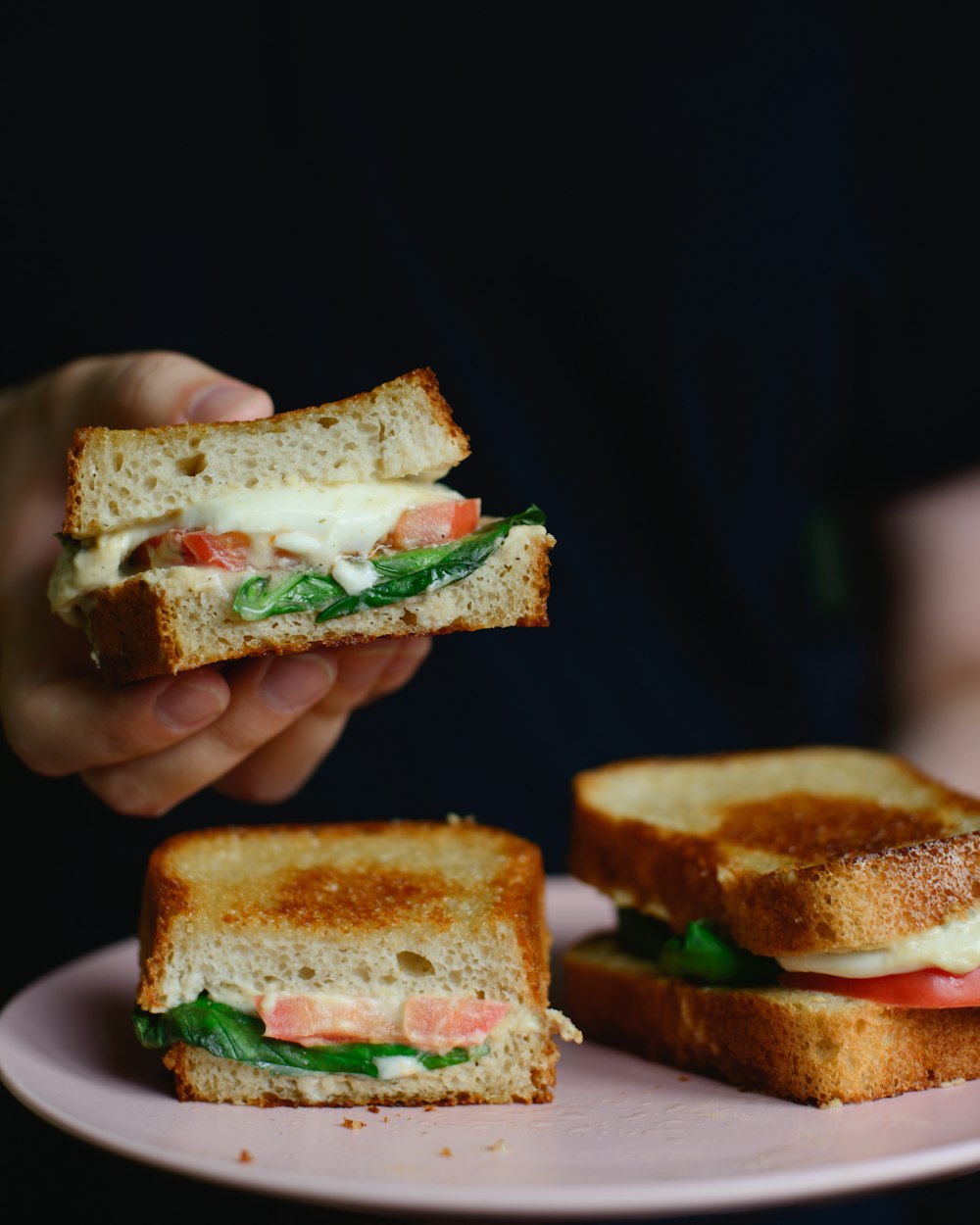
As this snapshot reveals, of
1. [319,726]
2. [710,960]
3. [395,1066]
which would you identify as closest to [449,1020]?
[395,1066]

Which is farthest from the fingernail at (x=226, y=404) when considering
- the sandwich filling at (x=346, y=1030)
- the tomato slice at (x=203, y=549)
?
the sandwich filling at (x=346, y=1030)

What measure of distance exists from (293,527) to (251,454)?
144mm

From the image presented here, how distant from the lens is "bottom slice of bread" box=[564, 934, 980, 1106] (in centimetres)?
215

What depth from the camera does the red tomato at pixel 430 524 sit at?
2.28 m

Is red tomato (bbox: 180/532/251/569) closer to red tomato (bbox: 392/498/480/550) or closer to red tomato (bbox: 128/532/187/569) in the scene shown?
red tomato (bbox: 128/532/187/569)

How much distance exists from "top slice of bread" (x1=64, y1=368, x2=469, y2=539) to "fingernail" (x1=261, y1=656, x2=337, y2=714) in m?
0.37

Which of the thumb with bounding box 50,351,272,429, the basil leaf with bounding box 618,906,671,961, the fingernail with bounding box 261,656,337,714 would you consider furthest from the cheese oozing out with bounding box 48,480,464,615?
the basil leaf with bounding box 618,906,671,961

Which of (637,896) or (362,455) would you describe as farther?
(637,896)

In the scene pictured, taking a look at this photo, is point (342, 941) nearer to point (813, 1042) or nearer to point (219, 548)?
point (219, 548)

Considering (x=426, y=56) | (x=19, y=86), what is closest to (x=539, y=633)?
(x=426, y=56)

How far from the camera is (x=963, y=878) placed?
215 cm

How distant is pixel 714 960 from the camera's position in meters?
2.37

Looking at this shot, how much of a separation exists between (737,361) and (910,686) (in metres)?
1.12

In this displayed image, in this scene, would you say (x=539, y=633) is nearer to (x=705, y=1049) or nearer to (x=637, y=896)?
(x=637, y=896)
